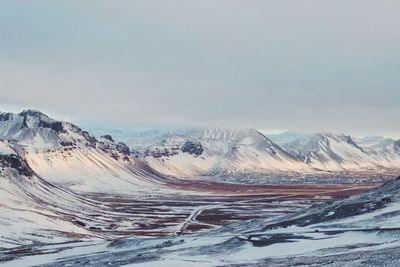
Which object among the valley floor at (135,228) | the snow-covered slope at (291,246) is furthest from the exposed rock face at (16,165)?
the snow-covered slope at (291,246)

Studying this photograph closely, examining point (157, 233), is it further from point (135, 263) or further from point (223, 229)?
point (135, 263)

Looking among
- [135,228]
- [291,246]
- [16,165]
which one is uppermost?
[16,165]

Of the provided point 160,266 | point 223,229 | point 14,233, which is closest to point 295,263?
point 160,266

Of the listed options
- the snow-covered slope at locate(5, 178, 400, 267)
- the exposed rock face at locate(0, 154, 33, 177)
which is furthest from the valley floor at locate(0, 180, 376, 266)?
the exposed rock face at locate(0, 154, 33, 177)

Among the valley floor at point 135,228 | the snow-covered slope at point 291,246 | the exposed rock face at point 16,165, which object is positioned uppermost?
the exposed rock face at point 16,165

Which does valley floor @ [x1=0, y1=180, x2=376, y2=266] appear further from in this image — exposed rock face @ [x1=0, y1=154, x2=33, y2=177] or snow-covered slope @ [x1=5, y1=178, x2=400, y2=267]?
exposed rock face @ [x1=0, y1=154, x2=33, y2=177]

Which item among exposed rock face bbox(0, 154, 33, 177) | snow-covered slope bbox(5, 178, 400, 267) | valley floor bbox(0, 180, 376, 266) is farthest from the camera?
exposed rock face bbox(0, 154, 33, 177)

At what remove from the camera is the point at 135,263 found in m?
61.8

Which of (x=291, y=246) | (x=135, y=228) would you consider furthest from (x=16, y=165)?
(x=291, y=246)

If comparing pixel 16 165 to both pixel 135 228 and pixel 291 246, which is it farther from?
pixel 291 246

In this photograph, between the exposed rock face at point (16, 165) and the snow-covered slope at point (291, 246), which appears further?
the exposed rock face at point (16, 165)

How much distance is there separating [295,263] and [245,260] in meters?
6.69

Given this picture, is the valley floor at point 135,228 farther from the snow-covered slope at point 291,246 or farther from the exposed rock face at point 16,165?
the exposed rock face at point 16,165

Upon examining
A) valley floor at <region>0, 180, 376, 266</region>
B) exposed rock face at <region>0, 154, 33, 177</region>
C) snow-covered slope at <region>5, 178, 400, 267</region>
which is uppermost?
exposed rock face at <region>0, 154, 33, 177</region>
